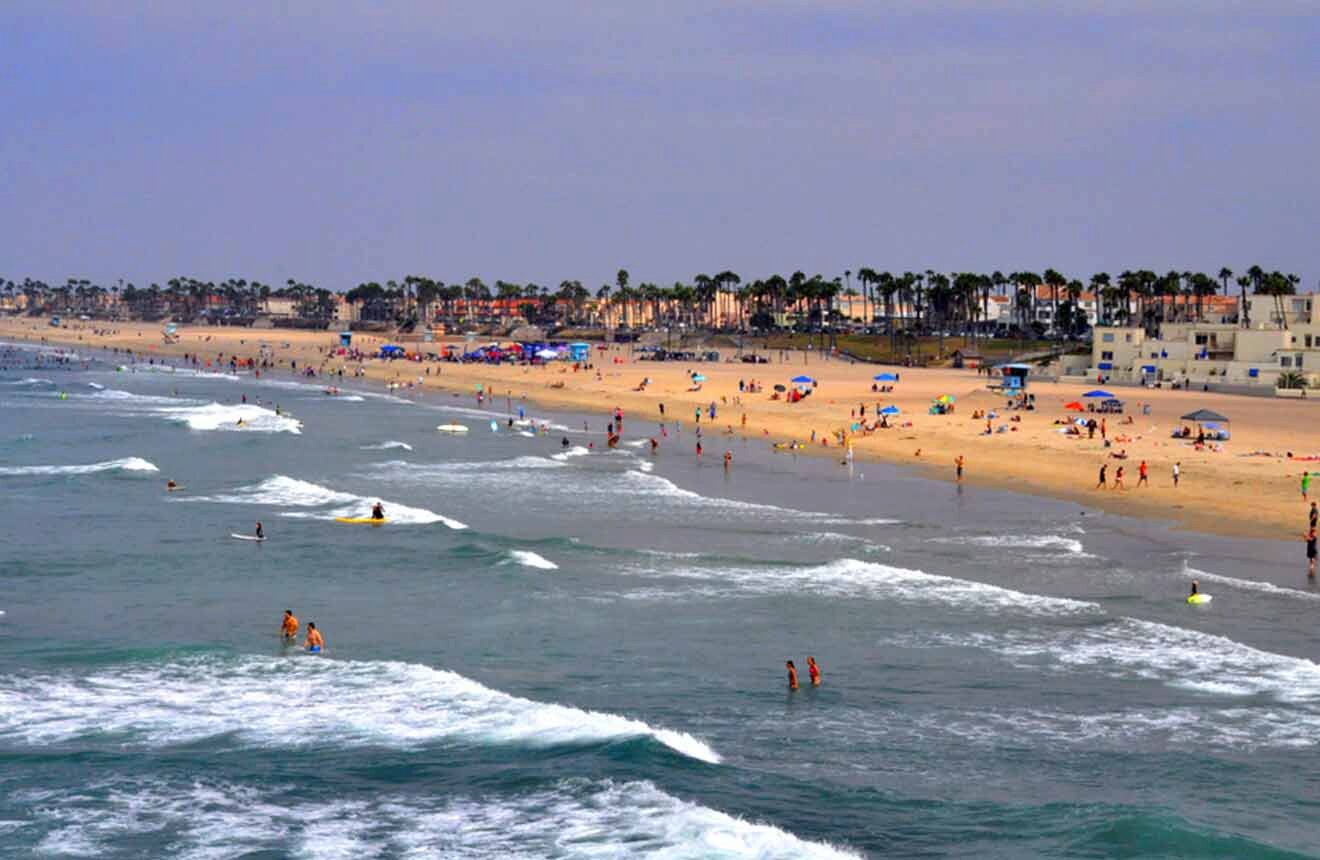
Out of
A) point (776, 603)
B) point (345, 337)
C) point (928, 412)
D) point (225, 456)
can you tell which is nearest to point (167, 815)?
point (776, 603)

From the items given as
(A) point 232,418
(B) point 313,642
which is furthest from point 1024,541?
(A) point 232,418

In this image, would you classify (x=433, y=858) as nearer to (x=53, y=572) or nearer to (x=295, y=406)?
(x=53, y=572)

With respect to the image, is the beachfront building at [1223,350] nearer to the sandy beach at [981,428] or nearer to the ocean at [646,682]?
the sandy beach at [981,428]

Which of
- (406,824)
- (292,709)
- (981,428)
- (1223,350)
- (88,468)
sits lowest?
(406,824)

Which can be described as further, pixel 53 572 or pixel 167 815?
pixel 53 572

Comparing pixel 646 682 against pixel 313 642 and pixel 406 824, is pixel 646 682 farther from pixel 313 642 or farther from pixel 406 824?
pixel 406 824

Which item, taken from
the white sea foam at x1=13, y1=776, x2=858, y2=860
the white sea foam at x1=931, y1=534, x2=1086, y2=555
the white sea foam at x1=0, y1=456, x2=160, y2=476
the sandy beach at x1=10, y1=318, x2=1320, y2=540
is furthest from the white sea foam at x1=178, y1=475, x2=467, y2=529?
the white sea foam at x1=13, y1=776, x2=858, y2=860
